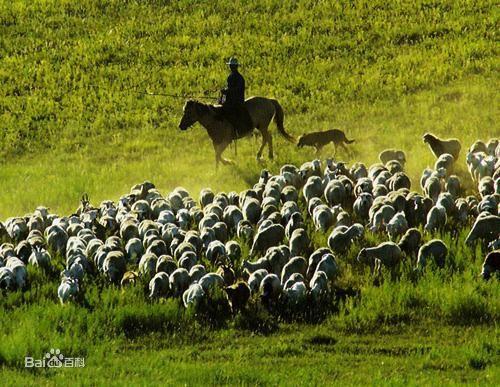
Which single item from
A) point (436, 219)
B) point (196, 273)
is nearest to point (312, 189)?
point (436, 219)

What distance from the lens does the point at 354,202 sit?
86.3 feet

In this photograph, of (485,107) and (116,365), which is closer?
(116,365)

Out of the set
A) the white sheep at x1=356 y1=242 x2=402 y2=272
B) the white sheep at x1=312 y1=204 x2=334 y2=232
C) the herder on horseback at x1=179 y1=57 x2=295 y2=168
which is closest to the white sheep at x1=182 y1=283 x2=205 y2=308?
Answer: the white sheep at x1=356 y1=242 x2=402 y2=272

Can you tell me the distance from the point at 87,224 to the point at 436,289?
8.42 m

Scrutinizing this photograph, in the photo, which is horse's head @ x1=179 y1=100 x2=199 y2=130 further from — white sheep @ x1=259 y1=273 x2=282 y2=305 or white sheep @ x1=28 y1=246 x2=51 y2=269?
white sheep @ x1=259 y1=273 x2=282 y2=305

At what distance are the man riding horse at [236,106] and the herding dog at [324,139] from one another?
66.2 inches

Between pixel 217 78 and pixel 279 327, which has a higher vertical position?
pixel 217 78

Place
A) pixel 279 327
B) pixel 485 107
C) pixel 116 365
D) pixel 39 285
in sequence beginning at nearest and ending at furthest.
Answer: pixel 116 365 < pixel 279 327 < pixel 39 285 < pixel 485 107

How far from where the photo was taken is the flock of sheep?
842 inches

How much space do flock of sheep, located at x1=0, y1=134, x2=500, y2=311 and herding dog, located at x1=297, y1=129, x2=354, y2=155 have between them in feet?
16.2

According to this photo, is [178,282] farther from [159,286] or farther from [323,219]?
[323,219]

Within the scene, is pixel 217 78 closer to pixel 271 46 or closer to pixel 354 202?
pixel 271 46

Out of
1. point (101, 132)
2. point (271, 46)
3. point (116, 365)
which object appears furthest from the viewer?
point (271, 46)

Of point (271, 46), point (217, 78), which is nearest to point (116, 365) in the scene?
point (217, 78)
